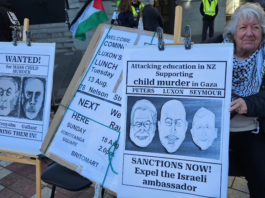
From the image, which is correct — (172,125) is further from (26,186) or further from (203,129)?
(26,186)

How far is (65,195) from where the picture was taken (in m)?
2.33

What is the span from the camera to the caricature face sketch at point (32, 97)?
5.85ft

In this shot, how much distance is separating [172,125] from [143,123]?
16 centimetres

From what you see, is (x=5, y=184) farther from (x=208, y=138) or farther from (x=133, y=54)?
(x=208, y=138)

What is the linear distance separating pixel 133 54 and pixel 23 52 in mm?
923

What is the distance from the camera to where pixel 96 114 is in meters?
1.60

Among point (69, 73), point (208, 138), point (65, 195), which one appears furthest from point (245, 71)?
point (69, 73)

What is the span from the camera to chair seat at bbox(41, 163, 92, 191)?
62.7 inches

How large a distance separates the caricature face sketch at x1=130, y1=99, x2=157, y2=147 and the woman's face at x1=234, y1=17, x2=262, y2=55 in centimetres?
78

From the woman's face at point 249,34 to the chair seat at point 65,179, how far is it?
4.44ft

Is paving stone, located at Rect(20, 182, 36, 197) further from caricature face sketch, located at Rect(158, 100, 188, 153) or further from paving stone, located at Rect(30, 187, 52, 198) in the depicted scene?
caricature face sketch, located at Rect(158, 100, 188, 153)

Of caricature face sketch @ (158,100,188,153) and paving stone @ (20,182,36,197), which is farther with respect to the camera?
paving stone @ (20,182,36,197)

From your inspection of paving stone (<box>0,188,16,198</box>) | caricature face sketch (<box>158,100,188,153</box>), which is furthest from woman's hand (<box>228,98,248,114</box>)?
paving stone (<box>0,188,16,198</box>)

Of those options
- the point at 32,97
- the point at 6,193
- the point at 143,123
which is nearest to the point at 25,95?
the point at 32,97
